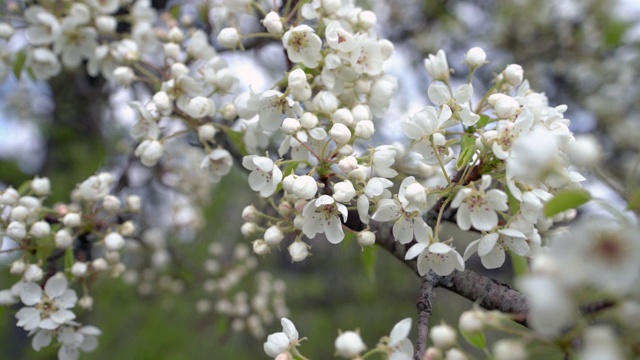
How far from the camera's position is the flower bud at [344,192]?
5.69ft

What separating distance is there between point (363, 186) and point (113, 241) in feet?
3.91

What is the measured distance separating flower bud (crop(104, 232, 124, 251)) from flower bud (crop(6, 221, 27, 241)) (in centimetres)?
32

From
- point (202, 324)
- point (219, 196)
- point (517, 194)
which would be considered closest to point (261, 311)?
point (202, 324)

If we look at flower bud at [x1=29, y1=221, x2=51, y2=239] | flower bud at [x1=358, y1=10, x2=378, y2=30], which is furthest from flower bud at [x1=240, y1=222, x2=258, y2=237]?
flower bud at [x1=358, y1=10, x2=378, y2=30]

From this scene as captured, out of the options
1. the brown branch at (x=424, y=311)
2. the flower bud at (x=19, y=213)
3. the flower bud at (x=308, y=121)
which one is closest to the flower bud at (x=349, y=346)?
the brown branch at (x=424, y=311)

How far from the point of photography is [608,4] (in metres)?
5.73

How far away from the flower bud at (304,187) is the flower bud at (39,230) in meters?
1.14

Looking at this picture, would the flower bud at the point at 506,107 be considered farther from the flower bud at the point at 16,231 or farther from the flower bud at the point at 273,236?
the flower bud at the point at 16,231

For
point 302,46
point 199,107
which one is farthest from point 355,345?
point 199,107

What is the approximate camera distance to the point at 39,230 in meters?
2.22

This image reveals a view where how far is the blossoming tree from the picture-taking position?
111cm

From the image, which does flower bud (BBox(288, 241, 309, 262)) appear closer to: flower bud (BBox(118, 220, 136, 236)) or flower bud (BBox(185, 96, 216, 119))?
flower bud (BBox(185, 96, 216, 119))

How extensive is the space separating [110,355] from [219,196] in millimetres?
1678

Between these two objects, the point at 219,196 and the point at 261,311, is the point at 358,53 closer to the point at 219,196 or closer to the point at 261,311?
the point at 261,311
